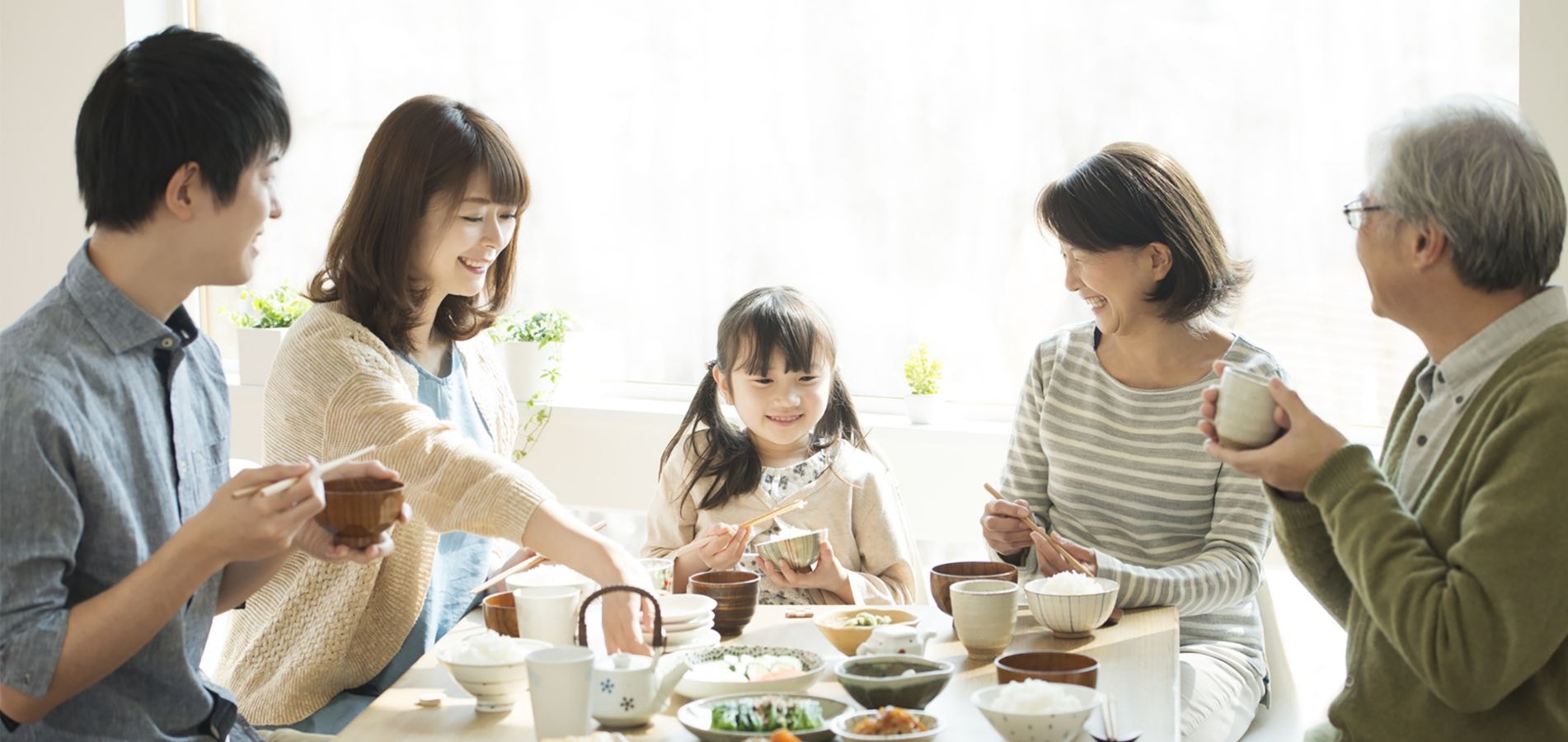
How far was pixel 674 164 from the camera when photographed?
13.6 ft

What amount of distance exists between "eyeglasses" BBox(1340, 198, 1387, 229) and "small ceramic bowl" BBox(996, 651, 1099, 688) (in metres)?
0.61

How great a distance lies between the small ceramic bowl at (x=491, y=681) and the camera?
1669 mm

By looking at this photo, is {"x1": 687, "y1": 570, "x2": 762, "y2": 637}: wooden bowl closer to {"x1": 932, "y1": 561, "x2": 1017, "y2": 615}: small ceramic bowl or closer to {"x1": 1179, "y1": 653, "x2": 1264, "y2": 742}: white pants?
{"x1": 932, "y1": 561, "x2": 1017, "y2": 615}: small ceramic bowl

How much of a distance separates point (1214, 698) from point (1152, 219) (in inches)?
32.6

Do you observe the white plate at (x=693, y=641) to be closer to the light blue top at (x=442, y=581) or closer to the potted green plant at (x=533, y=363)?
the light blue top at (x=442, y=581)

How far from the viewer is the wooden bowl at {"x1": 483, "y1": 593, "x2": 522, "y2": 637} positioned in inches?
75.1

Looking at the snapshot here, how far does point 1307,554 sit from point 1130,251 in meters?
0.86

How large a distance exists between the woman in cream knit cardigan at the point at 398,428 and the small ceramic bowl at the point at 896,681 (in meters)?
0.41

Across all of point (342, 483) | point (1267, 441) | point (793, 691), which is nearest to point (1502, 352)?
point (1267, 441)

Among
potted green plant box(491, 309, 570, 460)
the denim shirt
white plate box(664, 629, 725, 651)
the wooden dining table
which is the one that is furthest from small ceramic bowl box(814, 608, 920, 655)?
potted green plant box(491, 309, 570, 460)

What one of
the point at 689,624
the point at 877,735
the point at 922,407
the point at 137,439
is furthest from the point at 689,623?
the point at 922,407

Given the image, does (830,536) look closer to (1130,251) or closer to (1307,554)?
(1130,251)

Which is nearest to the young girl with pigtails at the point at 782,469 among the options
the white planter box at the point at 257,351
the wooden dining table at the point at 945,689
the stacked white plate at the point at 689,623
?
the wooden dining table at the point at 945,689

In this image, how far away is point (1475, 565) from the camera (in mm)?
1418
